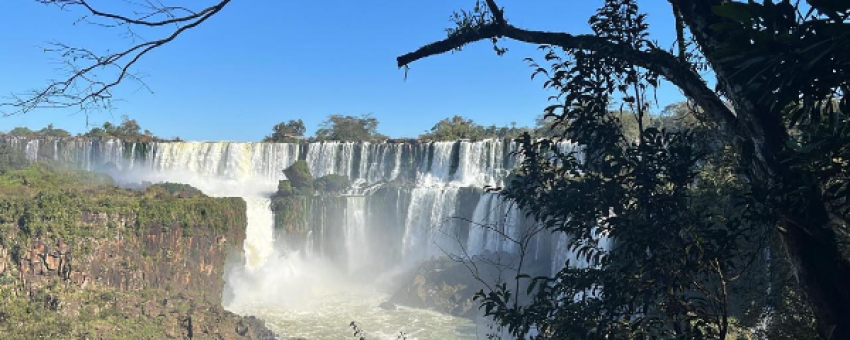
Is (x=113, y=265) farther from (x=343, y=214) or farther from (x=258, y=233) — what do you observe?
(x=343, y=214)

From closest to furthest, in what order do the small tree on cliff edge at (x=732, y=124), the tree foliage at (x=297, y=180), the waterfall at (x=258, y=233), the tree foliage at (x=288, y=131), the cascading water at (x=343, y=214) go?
the small tree on cliff edge at (x=732, y=124) → the cascading water at (x=343, y=214) → the waterfall at (x=258, y=233) → the tree foliage at (x=297, y=180) → the tree foliage at (x=288, y=131)

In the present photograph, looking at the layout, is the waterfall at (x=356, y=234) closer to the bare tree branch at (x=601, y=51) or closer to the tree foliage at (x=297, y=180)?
the tree foliage at (x=297, y=180)

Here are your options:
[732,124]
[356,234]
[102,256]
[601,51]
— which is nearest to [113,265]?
[102,256]

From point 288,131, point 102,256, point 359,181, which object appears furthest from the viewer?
point 288,131

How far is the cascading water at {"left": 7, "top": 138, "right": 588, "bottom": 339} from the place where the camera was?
21219mm

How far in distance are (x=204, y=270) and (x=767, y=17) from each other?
Result: 23.8m

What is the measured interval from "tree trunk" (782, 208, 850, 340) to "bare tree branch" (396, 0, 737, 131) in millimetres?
416

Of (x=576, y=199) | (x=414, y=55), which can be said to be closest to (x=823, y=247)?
(x=576, y=199)

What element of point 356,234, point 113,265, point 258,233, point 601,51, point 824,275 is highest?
point 601,51

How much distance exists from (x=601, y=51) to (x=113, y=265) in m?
22.3

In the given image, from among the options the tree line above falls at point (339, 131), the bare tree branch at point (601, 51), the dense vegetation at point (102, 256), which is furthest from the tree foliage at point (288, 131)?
the bare tree branch at point (601, 51)

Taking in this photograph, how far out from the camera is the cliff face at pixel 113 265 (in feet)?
56.7

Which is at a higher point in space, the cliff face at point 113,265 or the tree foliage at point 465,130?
the tree foliage at point 465,130

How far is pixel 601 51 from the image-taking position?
2.01 meters
